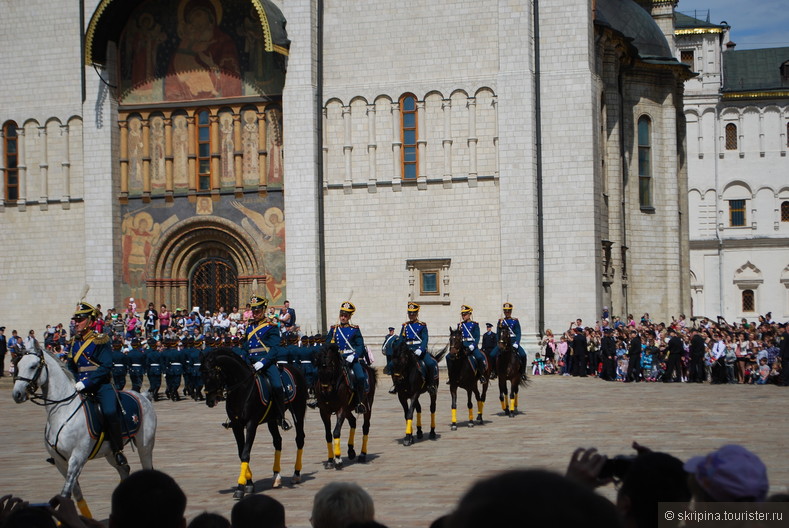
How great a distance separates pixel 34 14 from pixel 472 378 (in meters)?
27.5

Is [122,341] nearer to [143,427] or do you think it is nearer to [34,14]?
[34,14]

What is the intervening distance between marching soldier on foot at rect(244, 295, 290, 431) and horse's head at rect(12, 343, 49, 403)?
3.15 metres

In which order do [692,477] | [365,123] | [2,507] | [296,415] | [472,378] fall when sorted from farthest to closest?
[365,123] < [472,378] < [296,415] < [2,507] < [692,477]

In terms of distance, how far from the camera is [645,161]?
45.9 metres

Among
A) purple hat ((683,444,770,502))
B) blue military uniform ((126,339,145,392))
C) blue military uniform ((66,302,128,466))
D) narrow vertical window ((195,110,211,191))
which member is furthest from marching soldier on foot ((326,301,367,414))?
narrow vertical window ((195,110,211,191))

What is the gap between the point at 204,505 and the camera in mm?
13156

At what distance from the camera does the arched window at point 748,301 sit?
7069cm

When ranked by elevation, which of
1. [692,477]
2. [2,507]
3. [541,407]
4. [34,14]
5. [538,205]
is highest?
[34,14]

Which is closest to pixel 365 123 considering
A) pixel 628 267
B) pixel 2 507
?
pixel 628 267

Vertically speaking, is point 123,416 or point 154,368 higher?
point 123,416

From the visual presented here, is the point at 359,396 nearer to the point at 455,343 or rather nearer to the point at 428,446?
the point at 428,446

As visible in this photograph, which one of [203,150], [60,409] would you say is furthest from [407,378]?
[203,150]

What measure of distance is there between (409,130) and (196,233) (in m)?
9.09

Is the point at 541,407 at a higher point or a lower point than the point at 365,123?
lower
